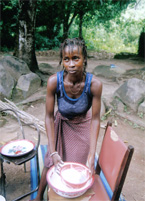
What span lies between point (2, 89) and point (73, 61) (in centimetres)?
412

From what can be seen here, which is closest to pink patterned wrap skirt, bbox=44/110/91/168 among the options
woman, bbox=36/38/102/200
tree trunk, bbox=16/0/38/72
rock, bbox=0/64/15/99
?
woman, bbox=36/38/102/200

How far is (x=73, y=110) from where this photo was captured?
70.6 inches

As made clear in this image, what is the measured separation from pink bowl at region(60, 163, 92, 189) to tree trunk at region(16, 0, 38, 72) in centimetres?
557

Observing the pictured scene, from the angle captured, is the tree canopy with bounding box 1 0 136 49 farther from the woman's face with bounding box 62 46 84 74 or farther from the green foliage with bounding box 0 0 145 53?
the woman's face with bounding box 62 46 84 74

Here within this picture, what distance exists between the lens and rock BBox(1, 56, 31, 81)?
5.88 metres

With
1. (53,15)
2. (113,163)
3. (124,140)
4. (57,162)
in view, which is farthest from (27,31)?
(53,15)

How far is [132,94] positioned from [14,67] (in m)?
3.54

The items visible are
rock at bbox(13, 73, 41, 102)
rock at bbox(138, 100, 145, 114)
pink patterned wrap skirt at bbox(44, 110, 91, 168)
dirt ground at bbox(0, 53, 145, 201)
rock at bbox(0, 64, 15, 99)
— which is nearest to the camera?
pink patterned wrap skirt at bbox(44, 110, 91, 168)

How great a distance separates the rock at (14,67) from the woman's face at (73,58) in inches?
179

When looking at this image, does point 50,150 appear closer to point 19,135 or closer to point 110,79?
point 19,135

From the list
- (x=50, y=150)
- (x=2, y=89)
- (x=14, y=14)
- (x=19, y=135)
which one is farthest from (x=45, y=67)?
(x=50, y=150)

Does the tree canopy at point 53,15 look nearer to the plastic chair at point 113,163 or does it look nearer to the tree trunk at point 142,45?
the tree trunk at point 142,45

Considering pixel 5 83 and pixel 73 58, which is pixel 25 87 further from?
pixel 73 58

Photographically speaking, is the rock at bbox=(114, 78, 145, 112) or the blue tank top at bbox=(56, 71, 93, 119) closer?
the blue tank top at bbox=(56, 71, 93, 119)
